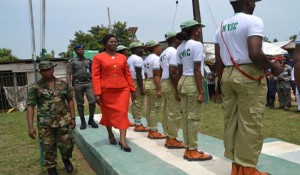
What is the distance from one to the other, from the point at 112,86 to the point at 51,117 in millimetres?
1075

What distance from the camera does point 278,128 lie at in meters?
7.31

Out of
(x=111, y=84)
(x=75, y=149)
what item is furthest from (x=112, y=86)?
(x=75, y=149)

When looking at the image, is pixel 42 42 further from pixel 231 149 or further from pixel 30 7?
pixel 231 149

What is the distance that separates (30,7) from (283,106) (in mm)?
8418

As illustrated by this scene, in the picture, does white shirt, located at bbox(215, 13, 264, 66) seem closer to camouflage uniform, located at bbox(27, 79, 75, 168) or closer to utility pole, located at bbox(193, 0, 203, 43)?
camouflage uniform, located at bbox(27, 79, 75, 168)

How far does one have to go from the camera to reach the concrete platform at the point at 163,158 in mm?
3719

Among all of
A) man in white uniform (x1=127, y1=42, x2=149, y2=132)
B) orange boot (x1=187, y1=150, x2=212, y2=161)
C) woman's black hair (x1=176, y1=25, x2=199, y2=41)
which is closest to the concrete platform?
orange boot (x1=187, y1=150, x2=212, y2=161)

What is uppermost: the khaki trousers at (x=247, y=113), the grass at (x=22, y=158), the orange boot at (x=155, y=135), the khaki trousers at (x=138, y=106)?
the khaki trousers at (x=247, y=113)

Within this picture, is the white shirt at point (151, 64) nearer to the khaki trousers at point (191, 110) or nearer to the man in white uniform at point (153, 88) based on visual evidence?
the man in white uniform at point (153, 88)

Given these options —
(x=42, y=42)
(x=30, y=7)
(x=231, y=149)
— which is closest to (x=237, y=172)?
(x=231, y=149)

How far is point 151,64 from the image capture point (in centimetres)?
611

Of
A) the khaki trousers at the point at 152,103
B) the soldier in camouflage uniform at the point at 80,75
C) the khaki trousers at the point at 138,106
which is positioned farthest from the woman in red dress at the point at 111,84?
the soldier in camouflage uniform at the point at 80,75

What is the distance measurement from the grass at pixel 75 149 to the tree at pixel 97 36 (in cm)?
2194

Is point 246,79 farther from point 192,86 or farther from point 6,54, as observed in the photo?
point 6,54
